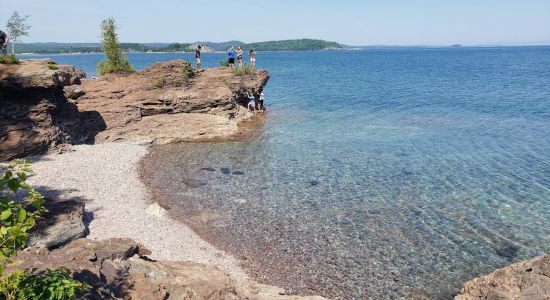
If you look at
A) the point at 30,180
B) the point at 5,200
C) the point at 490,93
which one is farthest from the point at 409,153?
the point at 490,93

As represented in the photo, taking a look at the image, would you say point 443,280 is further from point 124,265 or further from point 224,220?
point 124,265

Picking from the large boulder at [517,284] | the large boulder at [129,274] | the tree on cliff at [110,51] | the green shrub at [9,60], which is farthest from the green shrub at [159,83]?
the large boulder at [517,284]

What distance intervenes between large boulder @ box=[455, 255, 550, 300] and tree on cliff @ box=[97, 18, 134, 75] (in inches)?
1412

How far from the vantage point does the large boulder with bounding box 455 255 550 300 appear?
10195mm

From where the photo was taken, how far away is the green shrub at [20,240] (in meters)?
4.76

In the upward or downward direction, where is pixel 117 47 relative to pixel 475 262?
upward

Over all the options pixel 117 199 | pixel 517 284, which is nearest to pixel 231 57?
pixel 117 199

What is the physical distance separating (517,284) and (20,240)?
38.6ft

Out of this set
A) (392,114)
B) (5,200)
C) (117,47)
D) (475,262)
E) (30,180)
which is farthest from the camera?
(392,114)

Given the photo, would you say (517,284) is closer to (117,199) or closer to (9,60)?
(117,199)

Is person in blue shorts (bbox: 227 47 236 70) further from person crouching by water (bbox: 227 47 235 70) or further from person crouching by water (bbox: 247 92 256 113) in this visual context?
person crouching by water (bbox: 247 92 256 113)

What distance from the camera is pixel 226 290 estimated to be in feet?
34.7

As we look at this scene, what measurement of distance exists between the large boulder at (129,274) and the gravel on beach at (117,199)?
2710 mm

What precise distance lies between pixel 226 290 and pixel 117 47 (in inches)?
1326
